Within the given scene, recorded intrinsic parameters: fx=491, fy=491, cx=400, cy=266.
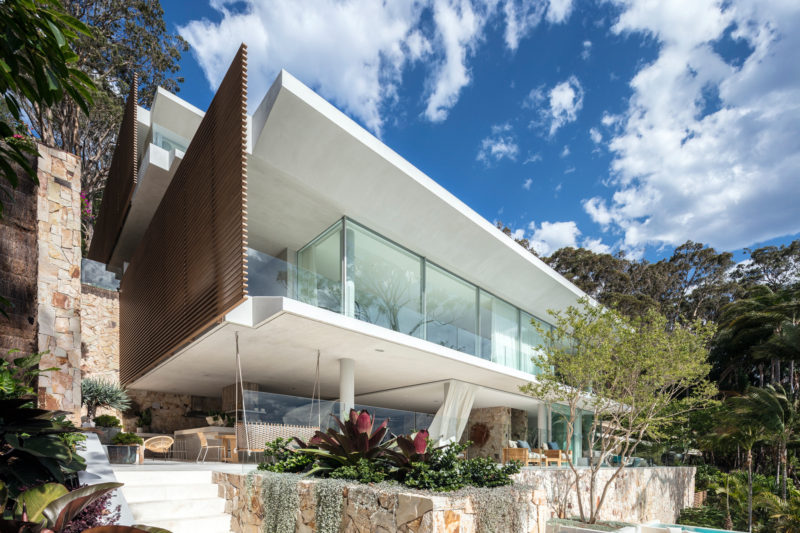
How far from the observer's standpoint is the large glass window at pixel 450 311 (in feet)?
38.4

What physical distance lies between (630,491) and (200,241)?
12.4 m

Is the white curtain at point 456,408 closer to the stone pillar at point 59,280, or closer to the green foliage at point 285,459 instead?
the green foliage at point 285,459

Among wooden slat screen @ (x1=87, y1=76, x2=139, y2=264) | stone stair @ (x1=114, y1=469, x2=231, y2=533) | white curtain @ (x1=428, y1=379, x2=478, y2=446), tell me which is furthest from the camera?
wooden slat screen @ (x1=87, y1=76, x2=139, y2=264)

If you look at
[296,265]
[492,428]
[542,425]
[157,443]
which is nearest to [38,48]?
[296,265]

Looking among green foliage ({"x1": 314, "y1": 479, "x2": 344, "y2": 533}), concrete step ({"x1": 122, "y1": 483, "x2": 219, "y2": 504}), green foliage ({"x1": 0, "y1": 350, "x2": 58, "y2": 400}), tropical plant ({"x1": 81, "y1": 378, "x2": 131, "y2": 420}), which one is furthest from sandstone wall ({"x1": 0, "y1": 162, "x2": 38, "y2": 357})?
tropical plant ({"x1": 81, "y1": 378, "x2": 131, "y2": 420})

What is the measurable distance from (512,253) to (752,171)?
2329 centimetres

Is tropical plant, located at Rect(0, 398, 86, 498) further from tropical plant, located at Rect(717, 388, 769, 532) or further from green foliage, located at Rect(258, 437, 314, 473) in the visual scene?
tropical plant, located at Rect(717, 388, 769, 532)

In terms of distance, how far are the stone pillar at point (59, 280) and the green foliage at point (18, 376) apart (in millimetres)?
382

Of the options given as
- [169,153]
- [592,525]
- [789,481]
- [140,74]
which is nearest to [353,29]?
[169,153]

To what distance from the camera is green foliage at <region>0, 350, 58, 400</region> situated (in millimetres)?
4832

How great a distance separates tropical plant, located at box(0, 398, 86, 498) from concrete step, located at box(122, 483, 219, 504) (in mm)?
1899

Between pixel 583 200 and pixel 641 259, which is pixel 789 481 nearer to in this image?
pixel 641 259

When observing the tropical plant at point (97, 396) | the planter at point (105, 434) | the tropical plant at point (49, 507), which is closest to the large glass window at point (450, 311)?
the planter at point (105, 434)

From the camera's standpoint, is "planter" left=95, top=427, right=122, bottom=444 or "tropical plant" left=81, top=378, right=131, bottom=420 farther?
"tropical plant" left=81, top=378, right=131, bottom=420
